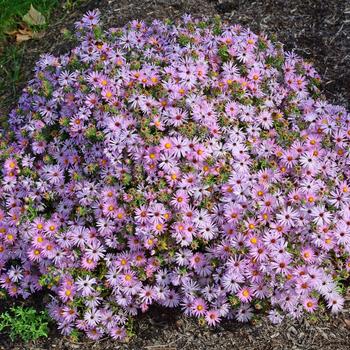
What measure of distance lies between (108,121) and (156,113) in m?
0.28

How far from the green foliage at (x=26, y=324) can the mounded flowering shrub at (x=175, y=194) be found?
16 centimetres

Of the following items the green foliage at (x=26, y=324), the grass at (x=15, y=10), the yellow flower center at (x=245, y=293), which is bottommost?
the green foliage at (x=26, y=324)

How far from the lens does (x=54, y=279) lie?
3.62 meters

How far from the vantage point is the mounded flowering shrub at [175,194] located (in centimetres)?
354

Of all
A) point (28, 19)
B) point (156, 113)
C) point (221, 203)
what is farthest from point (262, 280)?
point (28, 19)

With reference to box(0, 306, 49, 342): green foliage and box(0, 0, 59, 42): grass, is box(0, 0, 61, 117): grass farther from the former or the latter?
box(0, 306, 49, 342): green foliage

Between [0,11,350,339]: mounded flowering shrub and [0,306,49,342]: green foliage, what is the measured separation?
161 millimetres

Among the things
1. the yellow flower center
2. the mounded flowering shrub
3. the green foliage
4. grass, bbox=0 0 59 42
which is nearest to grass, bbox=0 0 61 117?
grass, bbox=0 0 59 42

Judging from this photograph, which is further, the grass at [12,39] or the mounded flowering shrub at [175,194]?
the grass at [12,39]

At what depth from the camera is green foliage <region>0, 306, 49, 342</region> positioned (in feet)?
12.4

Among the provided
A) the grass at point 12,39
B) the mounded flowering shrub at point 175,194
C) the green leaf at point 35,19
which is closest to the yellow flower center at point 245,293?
the mounded flowering shrub at point 175,194

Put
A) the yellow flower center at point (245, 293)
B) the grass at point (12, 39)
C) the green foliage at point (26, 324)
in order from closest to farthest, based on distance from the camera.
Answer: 1. the yellow flower center at point (245, 293)
2. the green foliage at point (26, 324)
3. the grass at point (12, 39)

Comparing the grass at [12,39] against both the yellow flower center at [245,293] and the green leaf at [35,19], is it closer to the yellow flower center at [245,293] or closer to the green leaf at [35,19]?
the green leaf at [35,19]

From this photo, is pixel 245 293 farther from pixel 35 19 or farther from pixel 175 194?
pixel 35 19
